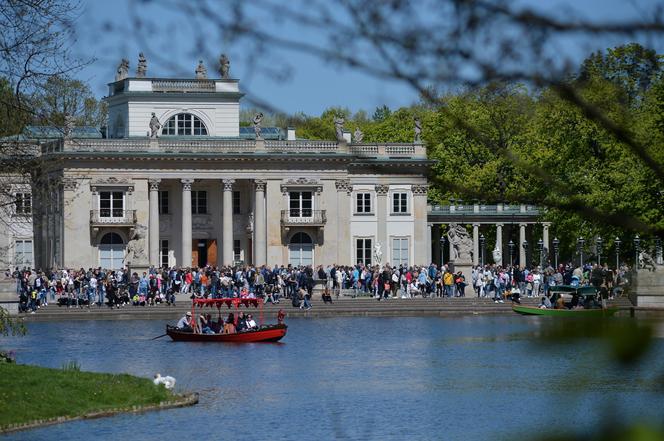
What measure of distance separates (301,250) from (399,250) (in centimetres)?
630

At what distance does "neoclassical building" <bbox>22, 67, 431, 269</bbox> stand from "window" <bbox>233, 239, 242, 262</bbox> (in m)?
0.06

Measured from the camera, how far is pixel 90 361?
42344 mm

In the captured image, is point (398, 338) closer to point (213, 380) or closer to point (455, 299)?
point (213, 380)

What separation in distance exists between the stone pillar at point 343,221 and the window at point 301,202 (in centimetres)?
171

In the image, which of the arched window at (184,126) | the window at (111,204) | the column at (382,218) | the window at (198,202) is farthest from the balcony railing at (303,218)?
the window at (111,204)

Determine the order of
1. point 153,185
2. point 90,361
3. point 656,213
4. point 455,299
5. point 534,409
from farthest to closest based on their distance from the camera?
1. point 153,185
2. point 455,299
3. point 656,213
4. point 90,361
5. point 534,409

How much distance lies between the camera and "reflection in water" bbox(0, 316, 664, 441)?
27625 mm

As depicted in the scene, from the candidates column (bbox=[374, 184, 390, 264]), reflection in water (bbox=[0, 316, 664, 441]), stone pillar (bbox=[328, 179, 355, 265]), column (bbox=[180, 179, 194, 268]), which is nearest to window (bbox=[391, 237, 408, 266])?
column (bbox=[374, 184, 390, 264])

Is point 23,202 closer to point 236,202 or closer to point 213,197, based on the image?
point 213,197

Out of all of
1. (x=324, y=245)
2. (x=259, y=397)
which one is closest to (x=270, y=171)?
(x=324, y=245)

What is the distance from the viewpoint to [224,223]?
89.8m

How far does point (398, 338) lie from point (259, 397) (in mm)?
17918

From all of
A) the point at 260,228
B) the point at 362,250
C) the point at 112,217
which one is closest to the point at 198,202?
the point at 260,228

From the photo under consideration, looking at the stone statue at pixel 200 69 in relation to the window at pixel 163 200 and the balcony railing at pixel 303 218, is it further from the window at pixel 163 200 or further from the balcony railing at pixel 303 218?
the window at pixel 163 200
